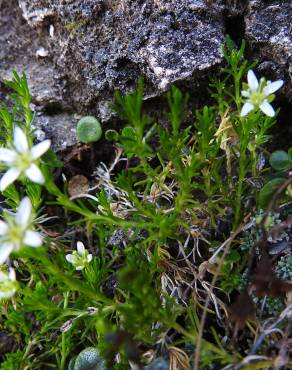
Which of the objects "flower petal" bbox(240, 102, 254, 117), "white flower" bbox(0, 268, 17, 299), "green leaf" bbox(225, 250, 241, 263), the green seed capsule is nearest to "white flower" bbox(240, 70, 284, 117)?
"flower petal" bbox(240, 102, 254, 117)

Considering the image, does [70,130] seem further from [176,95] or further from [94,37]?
Answer: [176,95]

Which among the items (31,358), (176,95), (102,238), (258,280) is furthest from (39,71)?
(258,280)

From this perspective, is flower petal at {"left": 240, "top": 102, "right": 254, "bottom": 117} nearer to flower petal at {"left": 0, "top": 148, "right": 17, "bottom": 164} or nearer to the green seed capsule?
the green seed capsule

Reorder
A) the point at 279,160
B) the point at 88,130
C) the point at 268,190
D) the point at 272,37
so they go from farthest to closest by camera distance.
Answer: the point at 88,130 → the point at 272,37 → the point at 279,160 → the point at 268,190

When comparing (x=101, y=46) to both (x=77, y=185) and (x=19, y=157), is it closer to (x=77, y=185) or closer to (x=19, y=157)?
(x=77, y=185)

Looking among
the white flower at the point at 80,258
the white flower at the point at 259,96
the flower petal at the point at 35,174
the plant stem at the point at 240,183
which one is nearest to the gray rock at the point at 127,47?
the white flower at the point at 259,96

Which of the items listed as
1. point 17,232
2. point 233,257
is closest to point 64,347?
point 17,232
